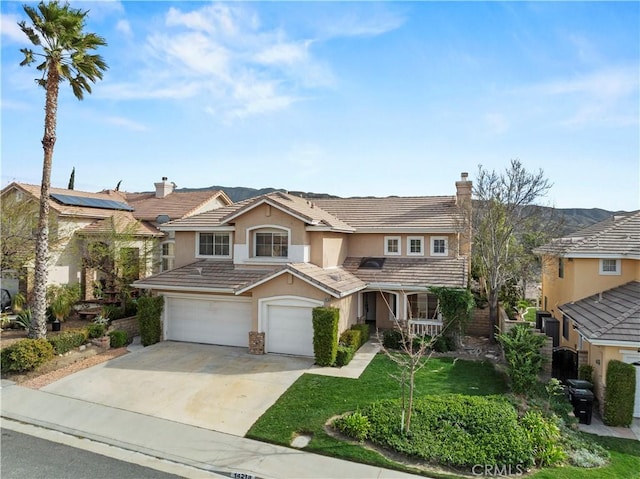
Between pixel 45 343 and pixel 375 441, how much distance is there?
13.5 m

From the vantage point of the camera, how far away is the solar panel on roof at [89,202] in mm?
25250

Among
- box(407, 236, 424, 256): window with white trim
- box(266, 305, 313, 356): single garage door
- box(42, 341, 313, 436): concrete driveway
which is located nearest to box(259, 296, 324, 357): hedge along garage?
box(266, 305, 313, 356): single garage door

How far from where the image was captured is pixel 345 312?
19156 mm

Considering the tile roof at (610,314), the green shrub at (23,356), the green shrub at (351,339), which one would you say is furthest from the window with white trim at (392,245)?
the green shrub at (23,356)

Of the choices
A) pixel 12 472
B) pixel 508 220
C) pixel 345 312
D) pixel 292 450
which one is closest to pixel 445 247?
pixel 508 220

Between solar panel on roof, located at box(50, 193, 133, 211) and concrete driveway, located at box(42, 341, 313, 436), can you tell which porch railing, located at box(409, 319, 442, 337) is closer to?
concrete driveway, located at box(42, 341, 313, 436)

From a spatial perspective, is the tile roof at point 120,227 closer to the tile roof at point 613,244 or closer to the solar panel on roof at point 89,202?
the solar panel on roof at point 89,202

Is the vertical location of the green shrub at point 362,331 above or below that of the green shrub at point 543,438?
above

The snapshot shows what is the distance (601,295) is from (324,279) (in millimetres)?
11255

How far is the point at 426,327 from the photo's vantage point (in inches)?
786

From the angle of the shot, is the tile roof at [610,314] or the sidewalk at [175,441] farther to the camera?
the tile roof at [610,314]

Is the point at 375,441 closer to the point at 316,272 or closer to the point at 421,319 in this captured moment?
the point at 316,272

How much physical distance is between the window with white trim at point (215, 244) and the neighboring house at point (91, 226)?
416cm

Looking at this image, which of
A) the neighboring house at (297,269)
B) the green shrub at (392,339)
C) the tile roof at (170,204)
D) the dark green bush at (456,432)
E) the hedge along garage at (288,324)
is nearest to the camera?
the dark green bush at (456,432)
